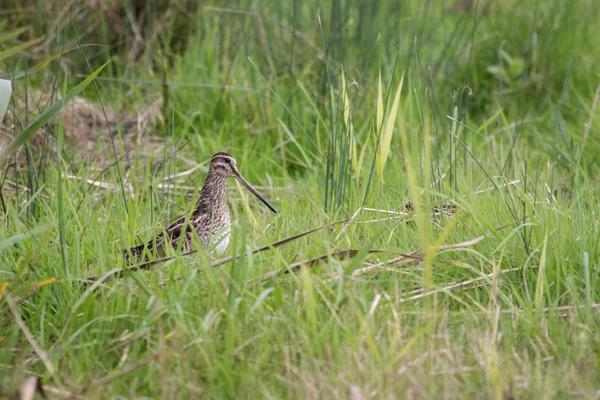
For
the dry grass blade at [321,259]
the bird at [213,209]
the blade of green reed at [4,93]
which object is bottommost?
the bird at [213,209]

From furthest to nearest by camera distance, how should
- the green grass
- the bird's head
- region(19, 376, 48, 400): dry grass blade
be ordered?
the bird's head → the green grass → region(19, 376, 48, 400): dry grass blade

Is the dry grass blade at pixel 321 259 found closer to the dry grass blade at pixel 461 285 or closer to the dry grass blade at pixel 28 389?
the dry grass blade at pixel 461 285

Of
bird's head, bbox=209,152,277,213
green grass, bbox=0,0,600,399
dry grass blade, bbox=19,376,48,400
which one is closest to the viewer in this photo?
dry grass blade, bbox=19,376,48,400

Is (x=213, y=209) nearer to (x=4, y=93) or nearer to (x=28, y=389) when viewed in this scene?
A: (x=4, y=93)

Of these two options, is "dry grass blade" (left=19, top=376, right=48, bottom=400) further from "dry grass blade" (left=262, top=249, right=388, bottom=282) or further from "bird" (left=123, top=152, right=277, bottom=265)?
"bird" (left=123, top=152, right=277, bottom=265)

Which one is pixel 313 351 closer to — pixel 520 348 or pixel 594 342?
pixel 520 348

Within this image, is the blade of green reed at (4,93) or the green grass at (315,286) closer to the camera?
the green grass at (315,286)

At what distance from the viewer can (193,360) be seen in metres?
2.86

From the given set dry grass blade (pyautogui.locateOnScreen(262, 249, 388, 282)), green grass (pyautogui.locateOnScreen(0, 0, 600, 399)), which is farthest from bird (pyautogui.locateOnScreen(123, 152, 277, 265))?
dry grass blade (pyautogui.locateOnScreen(262, 249, 388, 282))

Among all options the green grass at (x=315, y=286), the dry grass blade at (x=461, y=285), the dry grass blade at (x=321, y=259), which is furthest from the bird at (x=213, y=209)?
the dry grass blade at (x=461, y=285)

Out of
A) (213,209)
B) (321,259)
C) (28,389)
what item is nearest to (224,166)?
(213,209)

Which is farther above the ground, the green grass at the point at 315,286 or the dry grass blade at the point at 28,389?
the dry grass blade at the point at 28,389

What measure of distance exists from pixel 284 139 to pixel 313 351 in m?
3.11

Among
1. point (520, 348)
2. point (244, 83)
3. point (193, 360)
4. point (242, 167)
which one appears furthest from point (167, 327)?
point (244, 83)
